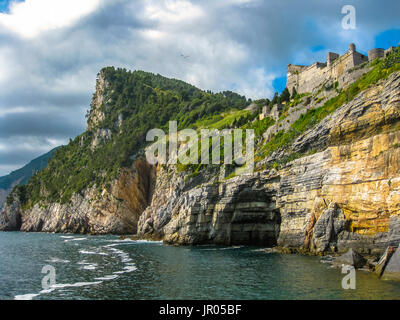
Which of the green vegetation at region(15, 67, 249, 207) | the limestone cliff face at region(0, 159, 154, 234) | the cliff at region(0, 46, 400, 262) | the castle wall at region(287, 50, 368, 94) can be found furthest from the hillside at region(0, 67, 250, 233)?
the castle wall at region(287, 50, 368, 94)

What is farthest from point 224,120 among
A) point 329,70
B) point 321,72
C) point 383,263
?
point 383,263

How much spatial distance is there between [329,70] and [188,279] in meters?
62.2

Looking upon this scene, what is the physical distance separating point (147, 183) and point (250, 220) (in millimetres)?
66919

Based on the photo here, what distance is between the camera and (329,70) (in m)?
78.4

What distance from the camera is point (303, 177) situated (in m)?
52.4

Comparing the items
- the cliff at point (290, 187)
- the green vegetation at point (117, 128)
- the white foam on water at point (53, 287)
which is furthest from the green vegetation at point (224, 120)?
the white foam on water at point (53, 287)

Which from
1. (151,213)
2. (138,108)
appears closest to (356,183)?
(151,213)

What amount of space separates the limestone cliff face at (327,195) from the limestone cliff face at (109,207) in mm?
50586

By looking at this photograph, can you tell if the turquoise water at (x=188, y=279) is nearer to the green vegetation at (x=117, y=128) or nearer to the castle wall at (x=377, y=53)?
the castle wall at (x=377, y=53)

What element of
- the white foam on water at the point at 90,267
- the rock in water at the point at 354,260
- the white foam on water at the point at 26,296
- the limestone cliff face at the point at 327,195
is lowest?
the white foam on water at the point at 90,267

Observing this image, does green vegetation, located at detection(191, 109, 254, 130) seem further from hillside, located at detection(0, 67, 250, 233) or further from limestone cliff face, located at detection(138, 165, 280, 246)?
limestone cliff face, located at detection(138, 165, 280, 246)

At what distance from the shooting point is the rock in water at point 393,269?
30247mm

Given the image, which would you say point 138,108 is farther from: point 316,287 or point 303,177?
point 316,287
